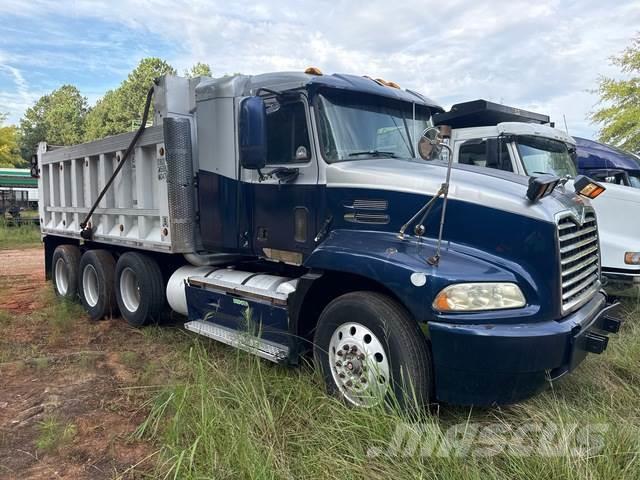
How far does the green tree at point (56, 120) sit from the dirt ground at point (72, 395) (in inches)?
1720

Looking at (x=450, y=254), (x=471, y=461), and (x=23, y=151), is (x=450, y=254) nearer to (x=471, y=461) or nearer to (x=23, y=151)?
(x=471, y=461)

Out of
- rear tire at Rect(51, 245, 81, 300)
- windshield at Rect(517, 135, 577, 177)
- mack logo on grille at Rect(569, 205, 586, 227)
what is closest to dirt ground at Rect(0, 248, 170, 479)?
rear tire at Rect(51, 245, 81, 300)

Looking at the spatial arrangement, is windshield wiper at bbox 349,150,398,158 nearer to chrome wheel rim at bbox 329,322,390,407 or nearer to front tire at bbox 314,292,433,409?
front tire at bbox 314,292,433,409

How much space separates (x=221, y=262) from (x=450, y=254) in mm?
3135

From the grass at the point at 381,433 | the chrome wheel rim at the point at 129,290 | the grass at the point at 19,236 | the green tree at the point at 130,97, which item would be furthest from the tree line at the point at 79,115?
the grass at the point at 381,433

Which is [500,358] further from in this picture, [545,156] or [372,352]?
[545,156]

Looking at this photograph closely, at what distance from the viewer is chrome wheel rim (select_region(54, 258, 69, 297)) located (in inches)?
319

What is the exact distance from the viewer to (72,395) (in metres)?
4.37

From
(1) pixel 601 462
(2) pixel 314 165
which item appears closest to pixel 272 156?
(2) pixel 314 165

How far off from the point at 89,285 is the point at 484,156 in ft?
18.9

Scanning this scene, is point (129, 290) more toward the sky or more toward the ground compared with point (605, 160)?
more toward the ground

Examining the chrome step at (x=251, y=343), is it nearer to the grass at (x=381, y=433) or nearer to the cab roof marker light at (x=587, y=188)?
the grass at (x=381, y=433)

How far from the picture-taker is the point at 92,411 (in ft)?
13.3

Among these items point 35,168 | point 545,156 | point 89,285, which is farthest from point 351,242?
point 35,168
